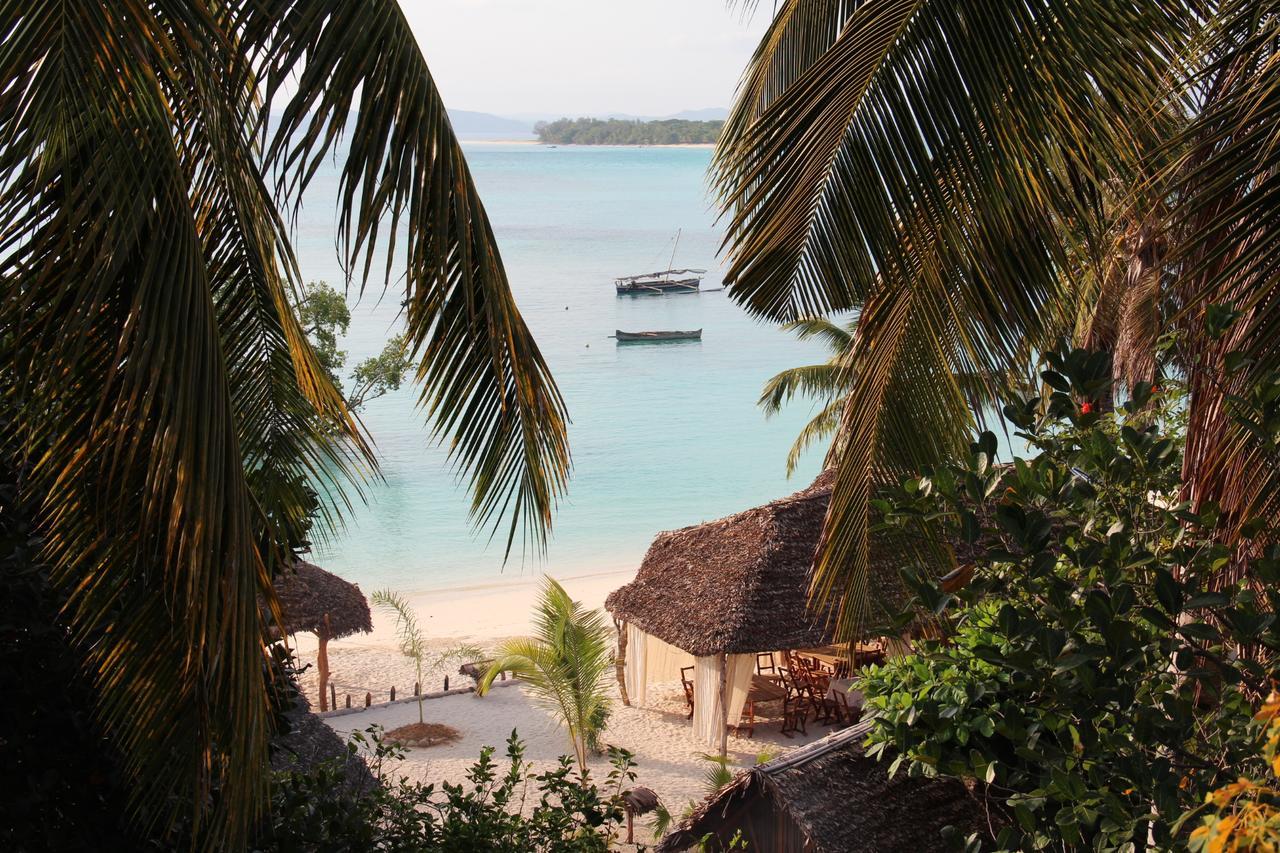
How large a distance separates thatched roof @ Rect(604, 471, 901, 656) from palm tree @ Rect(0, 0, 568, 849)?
896 cm

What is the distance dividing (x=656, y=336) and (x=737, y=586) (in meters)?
48.5

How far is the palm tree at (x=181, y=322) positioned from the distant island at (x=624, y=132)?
134357mm

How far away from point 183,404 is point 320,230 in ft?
324

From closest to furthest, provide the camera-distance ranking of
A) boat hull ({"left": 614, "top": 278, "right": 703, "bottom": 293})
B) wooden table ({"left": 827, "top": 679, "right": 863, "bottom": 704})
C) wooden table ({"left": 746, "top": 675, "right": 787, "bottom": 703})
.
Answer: wooden table ({"left": 827, "top": 679, "right": 863, "bottom": 704})
wooden table ({"left": 746, "top": 675, "right": 787, "bottom": 703})
boat hull ({"left": 614, "top": 278, "right": 703, "bottom": 293})

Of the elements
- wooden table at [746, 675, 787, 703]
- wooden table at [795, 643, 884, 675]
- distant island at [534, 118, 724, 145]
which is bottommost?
wooden table at [746, 675, 787, 703]

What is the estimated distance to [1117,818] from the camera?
89.5 inches

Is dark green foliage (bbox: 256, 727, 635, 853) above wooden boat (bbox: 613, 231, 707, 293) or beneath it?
beneath

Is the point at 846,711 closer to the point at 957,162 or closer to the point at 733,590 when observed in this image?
the point at 733,590

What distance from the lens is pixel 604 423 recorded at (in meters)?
45.4

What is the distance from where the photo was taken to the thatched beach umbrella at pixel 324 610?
14.1 m

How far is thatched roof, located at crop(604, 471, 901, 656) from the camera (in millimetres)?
12219

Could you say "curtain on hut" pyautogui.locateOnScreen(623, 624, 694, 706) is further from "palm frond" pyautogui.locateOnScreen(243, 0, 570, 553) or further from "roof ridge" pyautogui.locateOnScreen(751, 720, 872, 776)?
"palm frond" pyautogui.locateOnScreen(243, 0, 570, 553)

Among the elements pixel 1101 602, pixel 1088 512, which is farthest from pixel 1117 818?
pixel 1088 512

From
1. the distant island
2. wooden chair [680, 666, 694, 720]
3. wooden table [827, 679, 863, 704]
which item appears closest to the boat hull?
wooden chair [680, 666, 694, 720]
